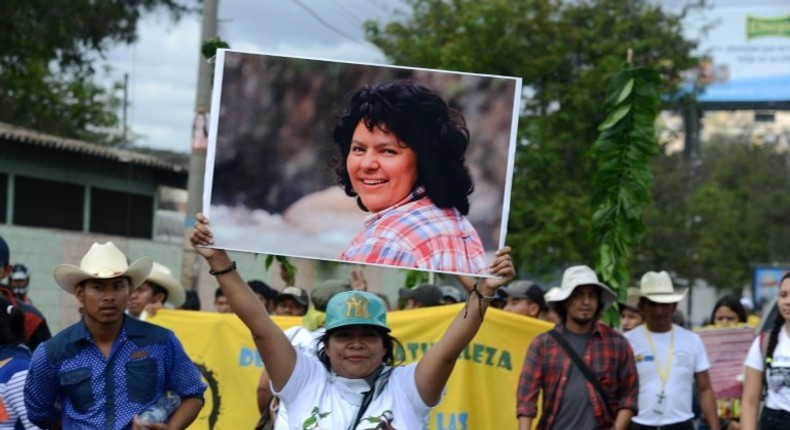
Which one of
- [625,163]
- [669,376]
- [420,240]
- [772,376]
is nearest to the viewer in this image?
[420,240]

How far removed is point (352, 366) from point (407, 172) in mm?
872

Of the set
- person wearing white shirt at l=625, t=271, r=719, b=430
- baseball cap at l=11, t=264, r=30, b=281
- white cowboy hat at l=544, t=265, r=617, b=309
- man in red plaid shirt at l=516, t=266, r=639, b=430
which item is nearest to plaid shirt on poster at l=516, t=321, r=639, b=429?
man in red plaid shirt at l=516, t=266, r=639, b=430

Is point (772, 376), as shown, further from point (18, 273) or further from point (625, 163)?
point (18, 273)

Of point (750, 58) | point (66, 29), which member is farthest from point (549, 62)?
point (750, 58)

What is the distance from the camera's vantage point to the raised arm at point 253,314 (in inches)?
220

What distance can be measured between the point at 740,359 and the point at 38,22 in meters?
12.3

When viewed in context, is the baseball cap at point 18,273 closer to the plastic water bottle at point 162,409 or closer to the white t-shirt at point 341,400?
the plastic water bottle at point 162,409

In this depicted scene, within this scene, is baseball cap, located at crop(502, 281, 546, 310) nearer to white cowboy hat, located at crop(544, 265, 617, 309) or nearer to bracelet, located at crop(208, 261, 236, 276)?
white cowboy hat, located at crop(544, 265, 617, 309)

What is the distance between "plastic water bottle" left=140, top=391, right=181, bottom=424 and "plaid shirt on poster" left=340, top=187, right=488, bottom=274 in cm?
102

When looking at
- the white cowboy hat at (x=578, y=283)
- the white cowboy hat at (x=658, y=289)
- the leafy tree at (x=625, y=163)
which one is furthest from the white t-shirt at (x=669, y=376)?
the white cowboy hat at (x=578, y=283)

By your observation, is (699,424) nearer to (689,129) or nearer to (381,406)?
(381,406)

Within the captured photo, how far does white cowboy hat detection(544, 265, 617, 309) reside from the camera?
27.6 feet

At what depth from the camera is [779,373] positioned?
315 inches

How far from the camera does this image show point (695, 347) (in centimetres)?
962
